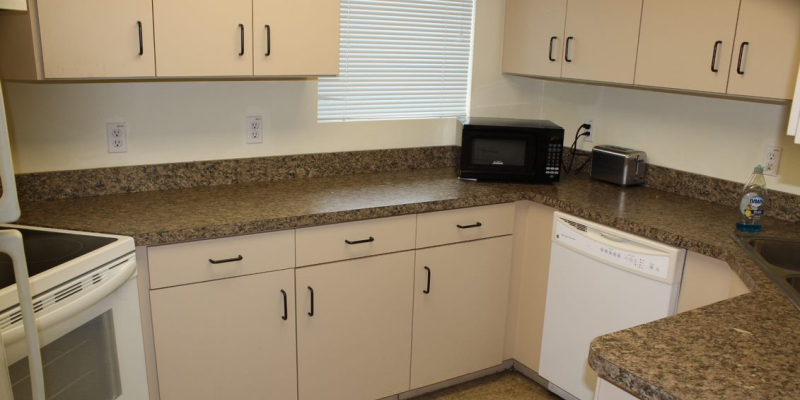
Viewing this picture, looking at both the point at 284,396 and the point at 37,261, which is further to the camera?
the point at 284,396

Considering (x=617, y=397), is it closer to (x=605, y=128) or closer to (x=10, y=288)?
(x=10, y=288)

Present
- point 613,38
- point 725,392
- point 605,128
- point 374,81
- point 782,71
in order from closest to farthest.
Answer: point 725,392, point 782,71, point 613,38, point 374,81, point 605,128

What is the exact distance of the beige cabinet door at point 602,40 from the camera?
2.65 metres

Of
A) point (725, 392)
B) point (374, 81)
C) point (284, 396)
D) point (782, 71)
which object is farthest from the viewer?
point (374, 81)

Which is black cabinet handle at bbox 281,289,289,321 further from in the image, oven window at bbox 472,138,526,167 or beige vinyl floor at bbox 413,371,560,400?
oven window at bbox 472,138,526,167

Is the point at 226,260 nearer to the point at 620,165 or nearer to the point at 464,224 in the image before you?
the point at 464,224

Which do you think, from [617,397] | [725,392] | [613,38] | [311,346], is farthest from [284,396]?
[613,38]

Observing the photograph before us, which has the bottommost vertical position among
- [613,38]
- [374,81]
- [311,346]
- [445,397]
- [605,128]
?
[445,397]

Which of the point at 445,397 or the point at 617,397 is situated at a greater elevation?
the point at 617,397

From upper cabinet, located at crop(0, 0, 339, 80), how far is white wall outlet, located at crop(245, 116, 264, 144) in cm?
39

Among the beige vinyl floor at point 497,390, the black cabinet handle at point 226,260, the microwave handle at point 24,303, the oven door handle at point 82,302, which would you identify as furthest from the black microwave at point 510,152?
the microwave handle at point 24,303

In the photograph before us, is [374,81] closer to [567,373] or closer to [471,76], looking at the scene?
[471,76]

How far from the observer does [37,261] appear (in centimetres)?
176

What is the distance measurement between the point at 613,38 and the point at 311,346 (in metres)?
1.72
